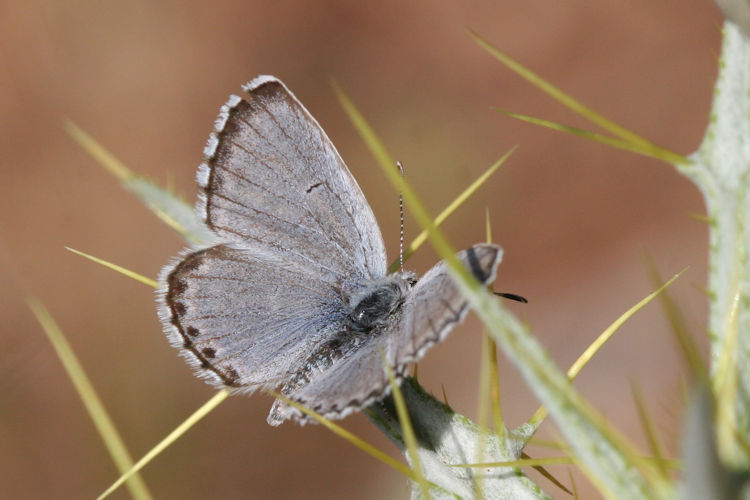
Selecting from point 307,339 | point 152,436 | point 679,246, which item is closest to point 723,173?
point 307,339

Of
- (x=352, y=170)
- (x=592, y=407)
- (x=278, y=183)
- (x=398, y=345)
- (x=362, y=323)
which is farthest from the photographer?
(x=352, y=170)

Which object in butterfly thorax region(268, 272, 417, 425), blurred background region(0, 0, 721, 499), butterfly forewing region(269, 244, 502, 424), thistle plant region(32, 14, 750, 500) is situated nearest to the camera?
thistle plant region(32, 14, 750, 500)

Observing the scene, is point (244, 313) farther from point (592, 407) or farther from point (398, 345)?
point (592, 407)

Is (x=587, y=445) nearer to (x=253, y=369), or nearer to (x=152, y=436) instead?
(x=253, y=369)

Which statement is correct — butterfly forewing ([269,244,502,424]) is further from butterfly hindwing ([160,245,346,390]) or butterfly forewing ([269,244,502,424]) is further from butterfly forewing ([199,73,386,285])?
butterfly forewing ([199,73,386,285])

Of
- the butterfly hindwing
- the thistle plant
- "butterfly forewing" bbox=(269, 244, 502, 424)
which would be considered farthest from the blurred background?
the thistle plant

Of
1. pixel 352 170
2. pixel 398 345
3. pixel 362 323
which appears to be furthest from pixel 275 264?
pixel 352 170
